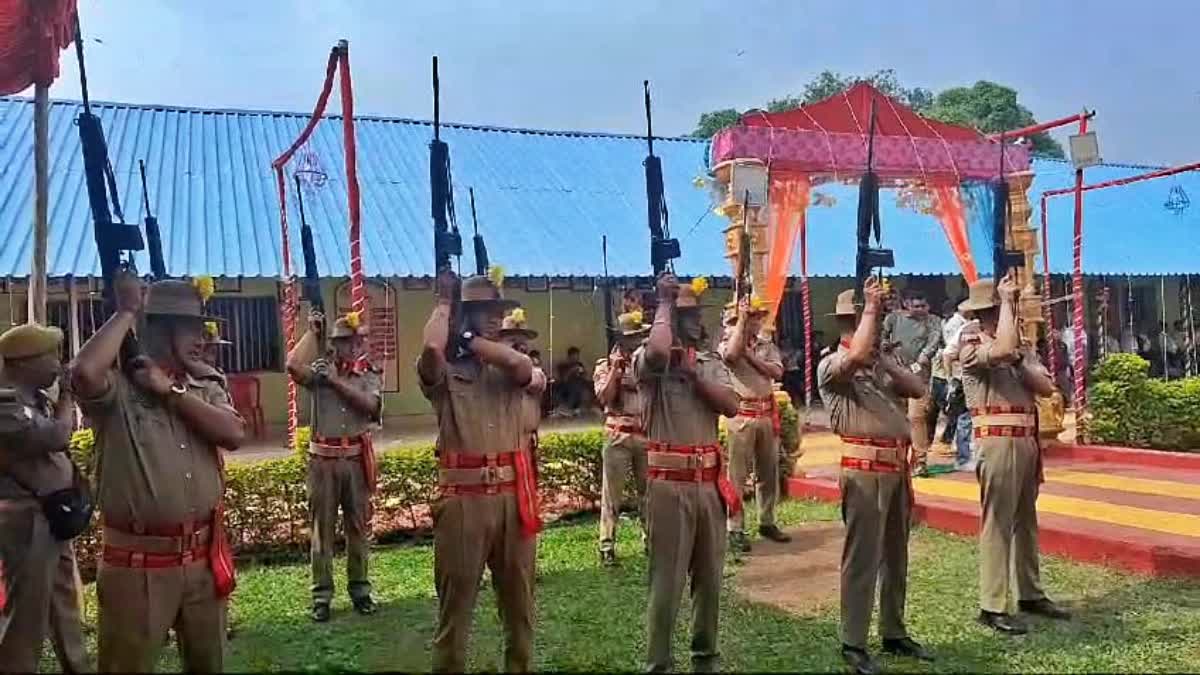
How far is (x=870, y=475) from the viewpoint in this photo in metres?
5.74

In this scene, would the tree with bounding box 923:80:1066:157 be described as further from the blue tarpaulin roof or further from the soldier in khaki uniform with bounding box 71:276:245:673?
the soldier in khaki uniform with bounding box 71:276:245:673

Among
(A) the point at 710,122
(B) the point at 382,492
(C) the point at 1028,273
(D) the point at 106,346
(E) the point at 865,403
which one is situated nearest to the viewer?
(D) the point at 106,346

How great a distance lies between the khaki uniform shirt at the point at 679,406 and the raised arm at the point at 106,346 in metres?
2.38

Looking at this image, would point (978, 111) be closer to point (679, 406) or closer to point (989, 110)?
point (989, 110)

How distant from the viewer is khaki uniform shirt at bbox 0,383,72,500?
4734mm

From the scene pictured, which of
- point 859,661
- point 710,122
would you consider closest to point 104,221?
point 859,661

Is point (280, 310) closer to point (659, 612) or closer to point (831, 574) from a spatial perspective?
point (831, 574)

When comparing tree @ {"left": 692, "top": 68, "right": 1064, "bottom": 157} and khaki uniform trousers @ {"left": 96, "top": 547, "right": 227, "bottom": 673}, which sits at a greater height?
tree @ {"left": 692, "top": 68, "right": 1064, "bottom": 157}

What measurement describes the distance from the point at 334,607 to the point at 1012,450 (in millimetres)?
4403

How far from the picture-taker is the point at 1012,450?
6531 mm

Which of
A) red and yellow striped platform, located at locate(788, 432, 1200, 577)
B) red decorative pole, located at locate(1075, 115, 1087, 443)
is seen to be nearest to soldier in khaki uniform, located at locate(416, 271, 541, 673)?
red and yellow striped platform, located at locate(788, 432, 1200, 577)

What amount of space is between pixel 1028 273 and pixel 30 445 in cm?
1096

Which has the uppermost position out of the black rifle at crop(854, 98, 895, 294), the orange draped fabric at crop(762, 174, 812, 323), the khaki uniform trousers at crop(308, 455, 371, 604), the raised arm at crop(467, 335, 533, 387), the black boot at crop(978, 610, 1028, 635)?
the orange draped fabric at crop(762, 174, 812, 323)

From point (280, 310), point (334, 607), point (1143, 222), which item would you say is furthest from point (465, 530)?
point (1143, 222)
